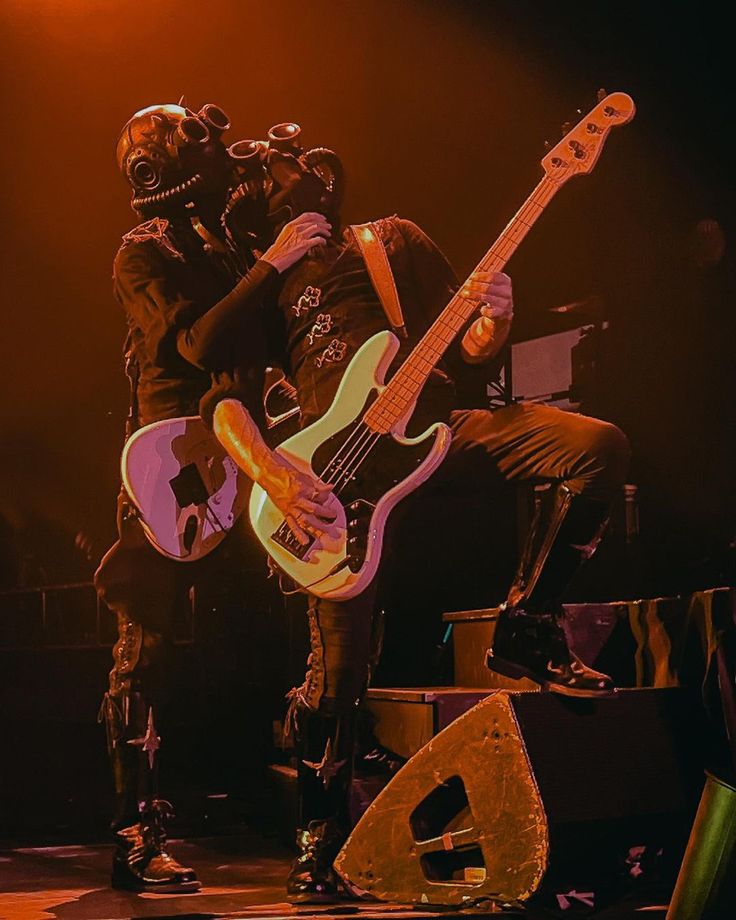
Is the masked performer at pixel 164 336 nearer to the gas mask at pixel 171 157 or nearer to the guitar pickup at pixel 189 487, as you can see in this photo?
the gas mask at pixel 171 157

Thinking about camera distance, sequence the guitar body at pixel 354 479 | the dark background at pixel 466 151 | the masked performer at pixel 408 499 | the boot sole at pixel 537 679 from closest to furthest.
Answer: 1. the boot sole at pixel 537 679
2. the masked performer at pixel 408 499
3. the guitar body at pixel 354 479
4. the dark background at pixel 466 151

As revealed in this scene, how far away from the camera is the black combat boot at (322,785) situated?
274 centimetres

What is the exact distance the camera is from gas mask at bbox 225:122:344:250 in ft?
10.1

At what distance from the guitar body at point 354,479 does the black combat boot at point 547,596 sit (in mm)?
322

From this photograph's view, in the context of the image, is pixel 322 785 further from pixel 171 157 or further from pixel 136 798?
pixel 171 157

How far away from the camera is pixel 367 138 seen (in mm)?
3959

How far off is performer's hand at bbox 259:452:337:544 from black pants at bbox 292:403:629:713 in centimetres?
17

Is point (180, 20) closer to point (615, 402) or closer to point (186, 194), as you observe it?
point (186, 194)

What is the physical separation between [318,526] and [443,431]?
37 centimetres

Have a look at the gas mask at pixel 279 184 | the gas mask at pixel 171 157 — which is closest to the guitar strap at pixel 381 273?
the gas mask at pixel 279 184

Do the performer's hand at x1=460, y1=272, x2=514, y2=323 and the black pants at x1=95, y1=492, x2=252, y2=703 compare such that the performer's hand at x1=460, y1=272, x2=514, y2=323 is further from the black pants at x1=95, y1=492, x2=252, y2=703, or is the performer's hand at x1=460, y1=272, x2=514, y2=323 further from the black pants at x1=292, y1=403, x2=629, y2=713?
the black pants at x1=95, y1=492, x2=252, y2=703

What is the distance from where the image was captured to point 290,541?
2.89 metres

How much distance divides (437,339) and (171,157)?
0.80 m

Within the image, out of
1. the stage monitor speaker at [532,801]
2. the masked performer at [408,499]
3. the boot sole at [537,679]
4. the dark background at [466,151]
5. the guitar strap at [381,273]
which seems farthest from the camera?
the dark background at [466,151]
